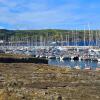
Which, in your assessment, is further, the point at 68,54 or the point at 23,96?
the point at 68,54

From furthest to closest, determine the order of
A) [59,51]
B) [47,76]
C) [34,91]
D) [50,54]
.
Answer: [59,51] → [50,54] → [47,76] → [34,91]

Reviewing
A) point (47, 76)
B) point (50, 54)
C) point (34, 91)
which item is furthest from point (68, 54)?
point (34, 91)

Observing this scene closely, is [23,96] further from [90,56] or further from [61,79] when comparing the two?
[90,56]

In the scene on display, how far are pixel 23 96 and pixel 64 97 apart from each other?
2.14m

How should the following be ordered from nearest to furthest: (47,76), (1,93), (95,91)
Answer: (1,93), (95,91), (47,76)

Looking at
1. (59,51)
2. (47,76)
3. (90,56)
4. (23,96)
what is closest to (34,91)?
(23,96)

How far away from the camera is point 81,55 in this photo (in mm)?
146375

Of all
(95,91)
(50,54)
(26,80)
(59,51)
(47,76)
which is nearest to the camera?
(95,91)

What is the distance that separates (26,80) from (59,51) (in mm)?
134481

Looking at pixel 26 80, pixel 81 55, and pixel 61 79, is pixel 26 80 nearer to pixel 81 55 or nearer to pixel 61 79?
pixel 61 79

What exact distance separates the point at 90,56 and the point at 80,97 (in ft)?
390

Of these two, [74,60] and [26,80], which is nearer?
[26,80]

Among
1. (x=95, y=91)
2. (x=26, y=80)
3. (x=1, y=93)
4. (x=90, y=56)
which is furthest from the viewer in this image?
(x=90, y=56)

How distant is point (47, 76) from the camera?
34.7m
